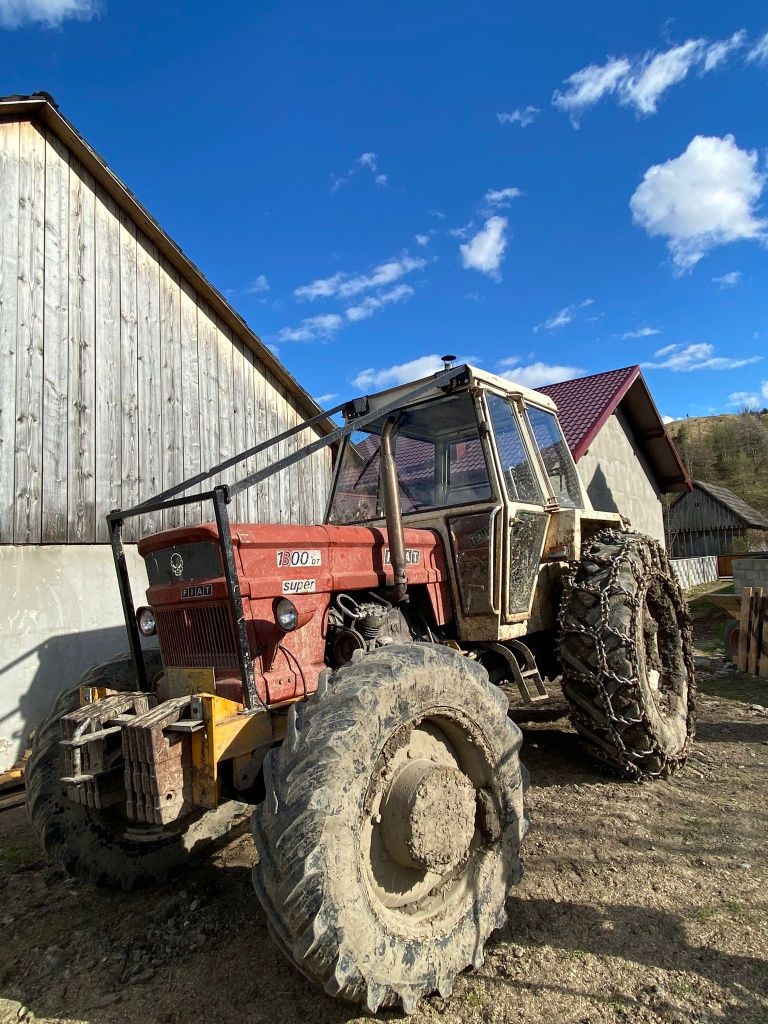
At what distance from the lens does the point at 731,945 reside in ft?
8.91

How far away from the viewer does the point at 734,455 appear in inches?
2112

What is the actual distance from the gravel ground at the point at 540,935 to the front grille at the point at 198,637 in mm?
1190

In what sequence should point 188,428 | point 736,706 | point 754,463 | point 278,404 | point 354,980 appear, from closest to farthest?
1. point 354,980
2. point 736,706
3. point 188,428
4. point 278,404
5. point 754,463

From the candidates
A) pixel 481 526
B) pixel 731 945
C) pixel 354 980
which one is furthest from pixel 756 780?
pixel 354 980

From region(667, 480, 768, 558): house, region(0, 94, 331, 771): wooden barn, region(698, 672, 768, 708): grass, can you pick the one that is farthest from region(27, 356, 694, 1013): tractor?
region(667, 480, 768, 558): house

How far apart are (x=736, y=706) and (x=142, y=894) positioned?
577cm

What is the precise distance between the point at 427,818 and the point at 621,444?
1585 cm

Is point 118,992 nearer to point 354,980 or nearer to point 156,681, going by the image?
point 354,980

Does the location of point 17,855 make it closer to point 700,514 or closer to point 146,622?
point 146,622

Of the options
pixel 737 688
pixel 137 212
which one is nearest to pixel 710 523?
pixel 737 688

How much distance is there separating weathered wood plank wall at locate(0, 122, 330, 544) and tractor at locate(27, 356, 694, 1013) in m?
3.38

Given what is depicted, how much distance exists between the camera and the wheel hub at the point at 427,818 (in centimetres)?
253

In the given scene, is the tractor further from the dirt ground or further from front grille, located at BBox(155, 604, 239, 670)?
the dirt ground

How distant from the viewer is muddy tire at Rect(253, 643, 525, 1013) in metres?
2.18
